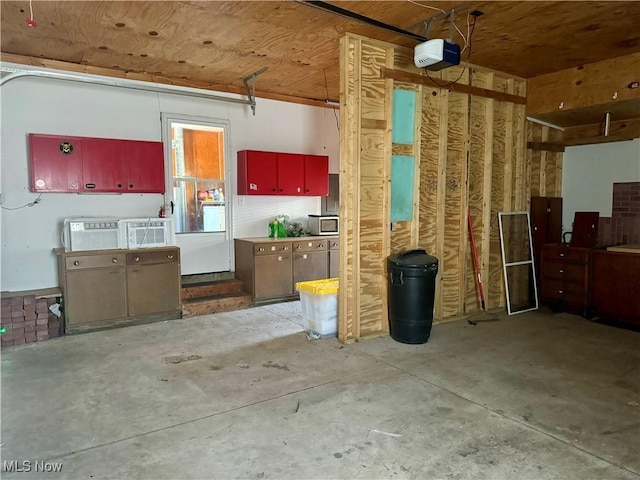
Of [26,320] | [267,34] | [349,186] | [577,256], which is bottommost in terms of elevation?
[26,320]

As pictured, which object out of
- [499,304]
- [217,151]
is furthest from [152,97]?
[499,304]

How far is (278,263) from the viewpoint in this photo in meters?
5.97

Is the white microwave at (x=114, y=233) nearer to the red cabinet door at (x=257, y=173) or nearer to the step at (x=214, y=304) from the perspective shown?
the step at (x=214, y=304)

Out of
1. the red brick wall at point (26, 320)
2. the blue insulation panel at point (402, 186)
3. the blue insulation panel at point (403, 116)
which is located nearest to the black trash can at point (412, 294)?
the blue insulation panel at point (402, 186)

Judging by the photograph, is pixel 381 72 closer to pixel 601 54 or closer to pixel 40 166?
pixel 601 54

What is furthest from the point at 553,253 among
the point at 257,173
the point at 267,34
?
the point at 267,34

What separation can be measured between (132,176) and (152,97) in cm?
114

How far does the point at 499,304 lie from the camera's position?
559cm

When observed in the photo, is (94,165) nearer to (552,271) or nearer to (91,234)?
(91,234)

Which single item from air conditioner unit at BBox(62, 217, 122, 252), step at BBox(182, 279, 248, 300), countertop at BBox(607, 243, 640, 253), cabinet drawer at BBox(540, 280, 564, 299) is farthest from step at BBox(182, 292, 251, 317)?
countertop at BBox(607, 243, 640, 253)

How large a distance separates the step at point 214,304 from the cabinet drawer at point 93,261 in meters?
1.00

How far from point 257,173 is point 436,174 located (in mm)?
2533

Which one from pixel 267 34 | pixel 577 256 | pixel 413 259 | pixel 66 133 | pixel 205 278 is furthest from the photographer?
pixel 205 278

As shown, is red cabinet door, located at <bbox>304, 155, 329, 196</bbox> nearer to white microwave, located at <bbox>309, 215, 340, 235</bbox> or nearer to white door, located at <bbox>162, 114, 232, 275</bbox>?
white microwave, located at <bbox>309, 215, 340, 235</bbox>
